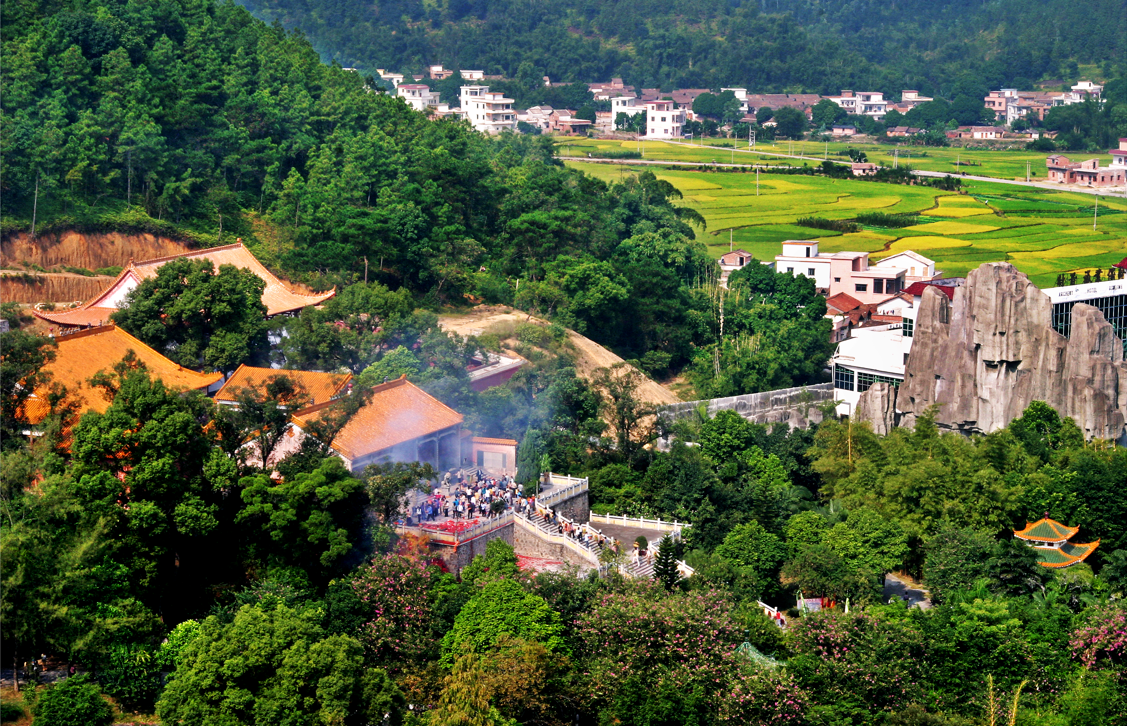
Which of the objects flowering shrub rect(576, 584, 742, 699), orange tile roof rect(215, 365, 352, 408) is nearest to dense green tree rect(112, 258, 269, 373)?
orange tile roof rect(215, 365, 352, 408)

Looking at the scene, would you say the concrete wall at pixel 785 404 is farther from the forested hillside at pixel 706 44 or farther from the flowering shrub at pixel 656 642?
the forested hillside at pixel 706 44

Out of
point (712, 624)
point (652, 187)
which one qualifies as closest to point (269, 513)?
point (712, 624)

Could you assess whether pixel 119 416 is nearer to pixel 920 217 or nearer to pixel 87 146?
pixel 87 146

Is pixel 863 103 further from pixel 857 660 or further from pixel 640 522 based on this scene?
pixel 857 660

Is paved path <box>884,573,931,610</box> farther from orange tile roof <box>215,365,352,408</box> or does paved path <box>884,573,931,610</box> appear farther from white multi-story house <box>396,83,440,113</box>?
white multi-story house <box>396,83,440,113</box>

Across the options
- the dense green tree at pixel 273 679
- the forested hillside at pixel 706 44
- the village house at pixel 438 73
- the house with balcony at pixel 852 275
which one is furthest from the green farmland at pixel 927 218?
the forested hillside at pixel 706 44

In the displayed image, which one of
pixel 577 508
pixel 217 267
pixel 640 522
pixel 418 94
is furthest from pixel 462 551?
pixel 418 94
